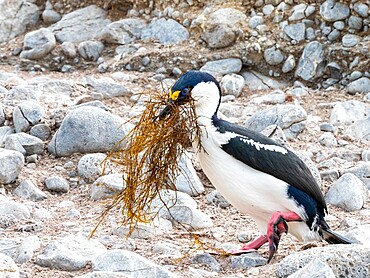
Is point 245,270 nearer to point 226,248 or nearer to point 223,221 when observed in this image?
point 226,248

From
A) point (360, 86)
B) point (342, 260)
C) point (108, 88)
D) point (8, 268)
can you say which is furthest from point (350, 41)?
point (8, 268)

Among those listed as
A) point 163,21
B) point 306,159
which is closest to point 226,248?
point 306,159

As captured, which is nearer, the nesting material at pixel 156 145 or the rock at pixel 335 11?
the nesting material at pixel 156 145

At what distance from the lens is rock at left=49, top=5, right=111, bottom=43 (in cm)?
963

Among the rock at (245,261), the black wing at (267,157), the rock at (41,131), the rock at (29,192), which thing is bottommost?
the rock at (29,192)

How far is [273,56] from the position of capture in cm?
877

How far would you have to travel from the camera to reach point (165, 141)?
4.71m

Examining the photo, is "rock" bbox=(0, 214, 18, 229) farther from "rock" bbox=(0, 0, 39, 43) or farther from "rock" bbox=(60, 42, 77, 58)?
"rock" bbox=(0, 0, 39, 43)

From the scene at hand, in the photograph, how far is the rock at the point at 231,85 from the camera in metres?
8.41

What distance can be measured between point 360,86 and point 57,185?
365 cm

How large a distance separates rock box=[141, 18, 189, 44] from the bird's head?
14.9ft

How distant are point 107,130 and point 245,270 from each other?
2330mm

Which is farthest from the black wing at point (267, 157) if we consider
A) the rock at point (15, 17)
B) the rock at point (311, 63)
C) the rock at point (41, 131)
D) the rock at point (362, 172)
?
the rock at point (15, 17)

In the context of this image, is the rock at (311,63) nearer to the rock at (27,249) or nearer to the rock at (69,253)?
the rock at (69,253)
